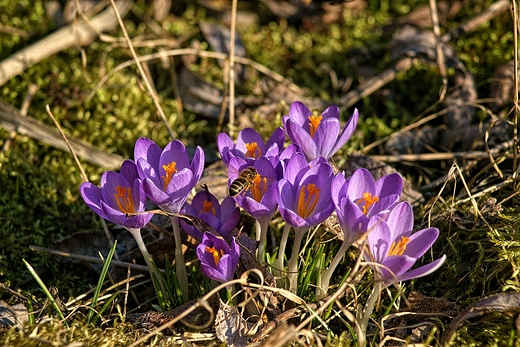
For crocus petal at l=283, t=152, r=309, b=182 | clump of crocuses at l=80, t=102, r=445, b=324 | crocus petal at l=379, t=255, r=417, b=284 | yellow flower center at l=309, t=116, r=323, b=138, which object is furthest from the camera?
yellow flower center at l=309, t=116, r=323, b=138

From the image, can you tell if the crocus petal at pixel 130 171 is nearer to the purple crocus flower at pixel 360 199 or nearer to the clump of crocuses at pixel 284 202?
the clump of crocuses at pixel 284 202

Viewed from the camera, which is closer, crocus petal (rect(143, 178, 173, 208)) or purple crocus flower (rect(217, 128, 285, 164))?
crocus petal (rect(143, 178, 173, 208))

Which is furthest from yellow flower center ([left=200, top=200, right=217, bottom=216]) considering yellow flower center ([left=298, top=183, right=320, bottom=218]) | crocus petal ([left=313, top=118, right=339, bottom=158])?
crocus petal ([left=313, top=118, right=339, bottom=158])

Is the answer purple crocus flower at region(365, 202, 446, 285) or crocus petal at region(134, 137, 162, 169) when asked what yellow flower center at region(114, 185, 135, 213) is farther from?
purple crocus flower at region(365, 202, 446, 285)

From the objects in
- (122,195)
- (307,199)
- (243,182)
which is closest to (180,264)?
(122,195)

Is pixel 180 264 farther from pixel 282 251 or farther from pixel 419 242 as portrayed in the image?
pixel 419 242

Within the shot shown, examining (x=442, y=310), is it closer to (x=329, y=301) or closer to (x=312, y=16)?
(x=329, y=301)

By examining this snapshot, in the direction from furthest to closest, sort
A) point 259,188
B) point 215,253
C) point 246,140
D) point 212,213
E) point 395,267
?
point 246,140 → point 212,213 → point 259,188 → point 215,253 → point 395,267
